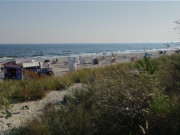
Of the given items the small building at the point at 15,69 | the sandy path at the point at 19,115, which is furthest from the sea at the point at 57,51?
the small building at the point at 15,69

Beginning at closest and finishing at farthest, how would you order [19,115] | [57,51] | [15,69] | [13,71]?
[19,115], [15,69], [13,71], [57,51]

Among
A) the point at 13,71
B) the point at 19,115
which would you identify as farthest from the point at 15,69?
the point at 19,115

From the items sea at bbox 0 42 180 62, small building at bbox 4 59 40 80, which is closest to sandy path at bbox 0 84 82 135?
small building at bbox 4 59 40 80

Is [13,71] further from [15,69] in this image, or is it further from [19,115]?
[19,115]

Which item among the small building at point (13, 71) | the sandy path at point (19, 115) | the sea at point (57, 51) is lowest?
the sandy path at point (19, 115)

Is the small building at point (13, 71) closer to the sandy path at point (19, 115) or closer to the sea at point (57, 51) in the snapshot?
the sandy path at point (19, 115)

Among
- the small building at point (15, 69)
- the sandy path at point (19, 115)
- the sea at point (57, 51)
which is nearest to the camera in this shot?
the sandy path at point (19, 115)

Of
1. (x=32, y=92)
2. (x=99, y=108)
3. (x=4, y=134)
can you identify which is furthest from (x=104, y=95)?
(x=32, y=92)

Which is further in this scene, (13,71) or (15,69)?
Answer: (13,71)

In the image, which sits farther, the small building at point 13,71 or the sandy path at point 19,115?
the small building at point 13,71

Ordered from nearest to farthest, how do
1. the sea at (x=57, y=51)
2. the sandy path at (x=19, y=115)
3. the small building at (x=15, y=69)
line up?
the sandy path at (x=19, y=115)
the small building at (x=15, y=69)
the sea at (x=57, y=51)

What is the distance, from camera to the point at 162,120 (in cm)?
307

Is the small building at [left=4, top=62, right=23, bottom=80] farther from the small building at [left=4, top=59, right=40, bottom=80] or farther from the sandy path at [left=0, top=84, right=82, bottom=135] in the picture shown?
the sandy path at [left=0, top=84, right=82, bottom=135]

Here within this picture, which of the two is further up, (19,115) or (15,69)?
(15,69)
